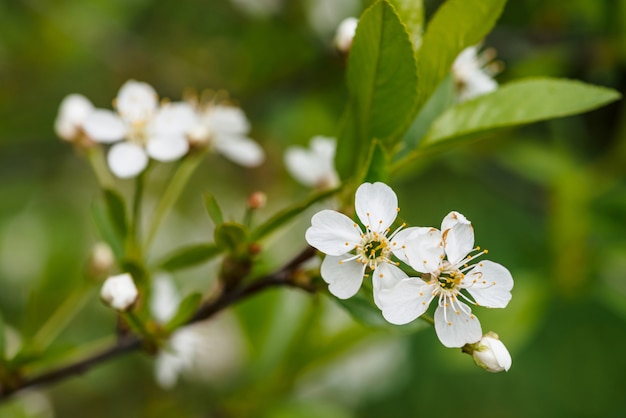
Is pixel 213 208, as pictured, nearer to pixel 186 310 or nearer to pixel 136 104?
pixel 186 310

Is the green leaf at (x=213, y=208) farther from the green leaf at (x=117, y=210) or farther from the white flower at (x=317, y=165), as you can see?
the white flower at (x=317, y=165)

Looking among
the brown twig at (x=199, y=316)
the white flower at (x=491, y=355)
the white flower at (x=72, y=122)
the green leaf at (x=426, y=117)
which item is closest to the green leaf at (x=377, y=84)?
the green leaf at (x=426, y=117)

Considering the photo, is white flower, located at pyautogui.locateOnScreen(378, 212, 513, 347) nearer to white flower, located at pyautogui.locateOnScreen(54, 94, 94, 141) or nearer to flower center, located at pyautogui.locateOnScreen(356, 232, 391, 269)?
flower center, located at pyautogui.locateOnScreen(356, 232, 391, 269)

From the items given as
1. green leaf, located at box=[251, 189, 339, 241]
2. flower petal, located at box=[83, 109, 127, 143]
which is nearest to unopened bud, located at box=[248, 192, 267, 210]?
green leaf, located at box=[251, 189, 339, 241]

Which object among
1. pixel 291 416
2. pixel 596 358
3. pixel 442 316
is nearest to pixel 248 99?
pixel 291 416

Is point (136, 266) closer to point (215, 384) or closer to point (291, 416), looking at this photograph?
point (291, 416)
